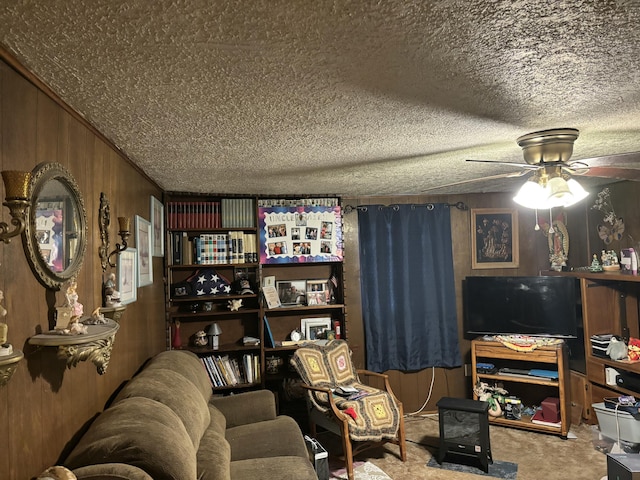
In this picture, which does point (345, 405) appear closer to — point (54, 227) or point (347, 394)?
point (347, 394)

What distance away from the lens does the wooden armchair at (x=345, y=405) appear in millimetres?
3541

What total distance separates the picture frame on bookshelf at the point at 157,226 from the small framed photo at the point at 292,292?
1233 millimetres

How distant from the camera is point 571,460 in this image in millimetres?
3582

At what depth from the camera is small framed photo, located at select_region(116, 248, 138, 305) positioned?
8.21 feet

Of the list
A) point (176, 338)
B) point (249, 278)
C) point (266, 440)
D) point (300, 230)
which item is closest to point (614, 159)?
point (266, 440)

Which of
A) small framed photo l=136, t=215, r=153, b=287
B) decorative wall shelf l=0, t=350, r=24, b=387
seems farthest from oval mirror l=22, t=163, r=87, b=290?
small framed photo l=136, t=215, r=153, b=287

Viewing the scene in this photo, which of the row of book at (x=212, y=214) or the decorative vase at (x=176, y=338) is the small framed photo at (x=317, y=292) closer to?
the row of book at (x=212, y=214)

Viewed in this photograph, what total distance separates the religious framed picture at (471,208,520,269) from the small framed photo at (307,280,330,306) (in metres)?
1.56

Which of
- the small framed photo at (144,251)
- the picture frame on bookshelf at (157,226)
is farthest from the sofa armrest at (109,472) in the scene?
the picture frame on bookshelf at (157,226)

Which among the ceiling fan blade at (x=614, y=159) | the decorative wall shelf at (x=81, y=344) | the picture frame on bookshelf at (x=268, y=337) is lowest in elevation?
the picture frame on bookshelf at (x=268, y=337)

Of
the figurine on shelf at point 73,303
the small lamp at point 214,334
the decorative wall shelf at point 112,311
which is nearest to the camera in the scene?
the figurine on shelf at point 73,303

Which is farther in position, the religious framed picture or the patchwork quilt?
the religious framed picture

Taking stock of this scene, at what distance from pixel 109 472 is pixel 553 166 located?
2.34 m

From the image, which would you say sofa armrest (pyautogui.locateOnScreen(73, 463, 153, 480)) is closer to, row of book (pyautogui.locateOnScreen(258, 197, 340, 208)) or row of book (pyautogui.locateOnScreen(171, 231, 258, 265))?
row of book (pyautogui.locateOnScreen(171, 231, 258, 265))
